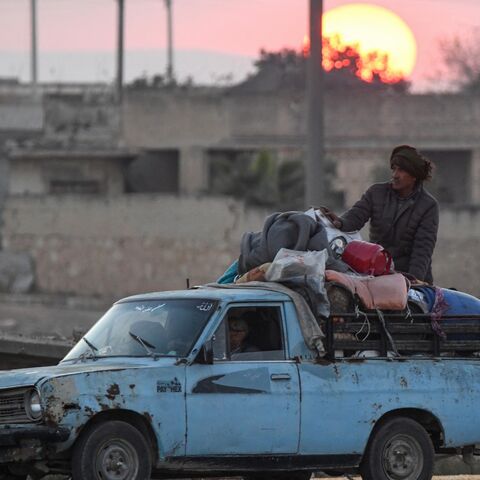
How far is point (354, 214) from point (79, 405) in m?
3.89

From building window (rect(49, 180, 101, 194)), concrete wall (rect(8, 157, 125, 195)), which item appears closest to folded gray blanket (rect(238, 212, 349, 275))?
concrete wall (rect(8, 157, 125, 195))

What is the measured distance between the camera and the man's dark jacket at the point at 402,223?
517 inches

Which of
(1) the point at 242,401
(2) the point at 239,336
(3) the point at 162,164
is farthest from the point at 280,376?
(3) the point at 162,164

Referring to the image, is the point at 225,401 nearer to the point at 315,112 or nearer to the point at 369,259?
the point at 369,259

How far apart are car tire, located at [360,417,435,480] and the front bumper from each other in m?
2.48

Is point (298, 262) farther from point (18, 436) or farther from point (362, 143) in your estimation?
point (362, 143)

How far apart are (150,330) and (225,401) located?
2.67 feet

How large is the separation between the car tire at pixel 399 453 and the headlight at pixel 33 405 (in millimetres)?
2596

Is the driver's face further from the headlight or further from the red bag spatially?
the headlight

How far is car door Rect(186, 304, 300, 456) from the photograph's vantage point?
10719 millimetres

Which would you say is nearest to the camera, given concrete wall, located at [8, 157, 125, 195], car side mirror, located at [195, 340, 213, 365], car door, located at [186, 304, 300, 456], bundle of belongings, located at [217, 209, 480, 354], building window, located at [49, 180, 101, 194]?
car door, located at [186, 304, 300, 456]

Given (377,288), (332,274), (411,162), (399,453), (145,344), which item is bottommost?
(399,453)

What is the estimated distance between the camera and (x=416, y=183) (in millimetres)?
13305

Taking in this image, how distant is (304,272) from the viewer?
37.9ft
